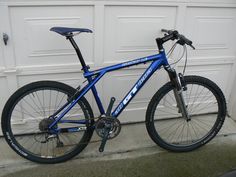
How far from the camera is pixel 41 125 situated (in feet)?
8.91

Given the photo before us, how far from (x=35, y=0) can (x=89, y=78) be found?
2.93 ft

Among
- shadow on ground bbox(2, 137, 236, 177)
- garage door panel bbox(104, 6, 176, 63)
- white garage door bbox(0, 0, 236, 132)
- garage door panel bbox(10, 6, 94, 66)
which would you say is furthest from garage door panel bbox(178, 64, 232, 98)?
garage door panel bbox(10, 6, 94, 66)

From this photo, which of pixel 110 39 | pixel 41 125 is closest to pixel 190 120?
pixel 110 39

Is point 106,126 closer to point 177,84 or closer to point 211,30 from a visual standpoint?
point 177,84

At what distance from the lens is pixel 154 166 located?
9.55 feet

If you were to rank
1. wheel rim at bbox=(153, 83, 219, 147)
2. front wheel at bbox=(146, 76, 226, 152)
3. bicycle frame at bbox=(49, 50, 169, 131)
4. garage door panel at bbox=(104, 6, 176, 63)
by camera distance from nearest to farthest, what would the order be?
bicycle frame at bbox=(49, 50, 169, 131) < garage door panel at bbox=(104, 6, 176, 63) < front wheel at bbox=(146, 76, 226, 152) < wheel rim at bbox=(153, 83, 219, 147)

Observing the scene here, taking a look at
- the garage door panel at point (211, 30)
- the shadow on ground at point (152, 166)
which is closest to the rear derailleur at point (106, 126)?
the shadow on ground at point (152, 166)

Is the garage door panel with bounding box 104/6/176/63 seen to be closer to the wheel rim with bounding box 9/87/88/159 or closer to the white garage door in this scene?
the white garage door

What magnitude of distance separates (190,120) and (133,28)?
1.21 metres

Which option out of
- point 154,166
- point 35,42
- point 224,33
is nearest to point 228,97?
point 224,33

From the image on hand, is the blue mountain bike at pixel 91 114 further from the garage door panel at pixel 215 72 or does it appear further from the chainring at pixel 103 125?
the garage door panel at pixel 215 72

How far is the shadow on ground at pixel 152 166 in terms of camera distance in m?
2.78

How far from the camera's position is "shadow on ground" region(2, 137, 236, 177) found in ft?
9.12

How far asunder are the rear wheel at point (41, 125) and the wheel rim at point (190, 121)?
974 mm
